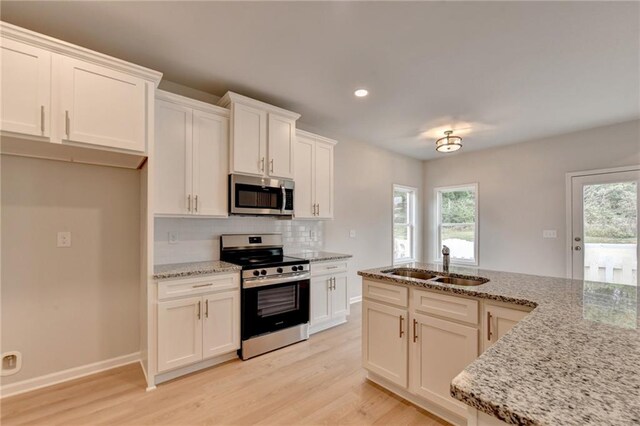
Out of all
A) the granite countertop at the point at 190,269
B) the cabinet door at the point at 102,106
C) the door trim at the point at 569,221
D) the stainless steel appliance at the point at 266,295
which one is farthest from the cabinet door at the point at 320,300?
the door trim at the point at 569,221

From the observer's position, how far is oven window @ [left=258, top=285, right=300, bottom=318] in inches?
113

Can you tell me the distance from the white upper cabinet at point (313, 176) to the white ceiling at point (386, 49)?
1.48 feet

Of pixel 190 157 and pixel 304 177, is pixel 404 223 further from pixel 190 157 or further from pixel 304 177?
pixel 190 157

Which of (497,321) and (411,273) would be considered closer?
(497,321)

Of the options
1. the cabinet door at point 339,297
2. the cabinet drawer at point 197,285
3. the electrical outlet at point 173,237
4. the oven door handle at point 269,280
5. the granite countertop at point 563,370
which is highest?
the electrical outlet at point 173,237

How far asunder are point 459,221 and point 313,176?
138 inches

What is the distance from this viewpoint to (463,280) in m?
2.18

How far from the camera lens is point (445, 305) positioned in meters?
1.87

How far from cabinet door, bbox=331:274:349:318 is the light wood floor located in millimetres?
943

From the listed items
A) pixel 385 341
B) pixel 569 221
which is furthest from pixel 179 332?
pixel 569 221

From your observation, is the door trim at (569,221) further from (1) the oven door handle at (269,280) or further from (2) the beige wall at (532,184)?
(1) the oven door handle at (269,280)

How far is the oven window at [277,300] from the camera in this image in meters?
2.86

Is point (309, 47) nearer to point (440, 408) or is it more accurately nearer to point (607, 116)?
point (440, 408)

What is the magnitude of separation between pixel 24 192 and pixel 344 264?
3136 millimetres
